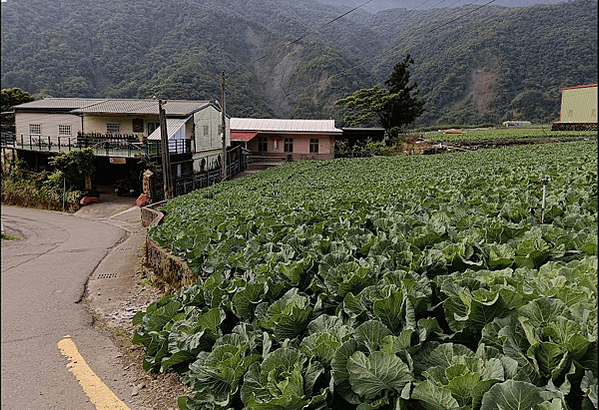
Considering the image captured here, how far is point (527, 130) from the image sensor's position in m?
38.9

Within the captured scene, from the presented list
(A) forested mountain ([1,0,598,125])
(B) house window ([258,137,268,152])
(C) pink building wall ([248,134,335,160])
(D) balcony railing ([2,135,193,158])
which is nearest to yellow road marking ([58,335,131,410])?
(A) forested mountain ([1,0,598,125])

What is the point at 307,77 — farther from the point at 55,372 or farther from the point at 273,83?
the point at 55,372

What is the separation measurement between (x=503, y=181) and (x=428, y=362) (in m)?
6.39

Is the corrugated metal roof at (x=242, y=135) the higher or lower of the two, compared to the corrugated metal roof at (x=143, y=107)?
lower

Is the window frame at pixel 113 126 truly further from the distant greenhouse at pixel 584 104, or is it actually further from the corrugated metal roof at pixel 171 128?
the distant greenhouse at pixel 584 104

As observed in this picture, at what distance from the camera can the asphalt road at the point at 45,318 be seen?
3826mm

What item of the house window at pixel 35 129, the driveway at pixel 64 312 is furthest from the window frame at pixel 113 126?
the driveway at pixel 64 312

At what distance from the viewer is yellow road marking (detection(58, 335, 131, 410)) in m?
3.64

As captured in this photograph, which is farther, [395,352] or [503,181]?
[503,181]

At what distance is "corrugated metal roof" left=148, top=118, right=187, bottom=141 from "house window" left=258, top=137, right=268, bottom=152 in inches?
579

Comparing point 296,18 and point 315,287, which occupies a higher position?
point 296,18

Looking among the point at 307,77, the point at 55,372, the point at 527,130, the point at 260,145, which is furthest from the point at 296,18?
the point at 55,372

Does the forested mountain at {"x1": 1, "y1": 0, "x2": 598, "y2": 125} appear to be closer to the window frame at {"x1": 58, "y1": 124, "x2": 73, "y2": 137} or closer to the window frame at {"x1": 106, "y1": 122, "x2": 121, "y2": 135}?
the window frame at {"x1": 106, "y1": 122, "x2": 121, "y2": 135}

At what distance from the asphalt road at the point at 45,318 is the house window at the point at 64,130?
22.0 meters
